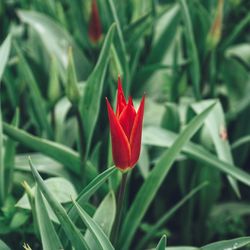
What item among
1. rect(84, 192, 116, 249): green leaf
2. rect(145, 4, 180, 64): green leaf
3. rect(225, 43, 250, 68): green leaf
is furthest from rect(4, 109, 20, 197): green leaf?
rect(225, 43, 250, 68): green leaf

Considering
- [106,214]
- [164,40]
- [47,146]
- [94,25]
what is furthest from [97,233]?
[164,40]

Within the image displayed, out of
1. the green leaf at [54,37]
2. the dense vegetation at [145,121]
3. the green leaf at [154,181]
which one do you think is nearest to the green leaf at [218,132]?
the dense vegetation at [145,121]

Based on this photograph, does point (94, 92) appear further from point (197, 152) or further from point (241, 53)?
point (241, 53)

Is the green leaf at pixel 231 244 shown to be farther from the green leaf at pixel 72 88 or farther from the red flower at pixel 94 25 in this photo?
the red flower at pixel 94 25

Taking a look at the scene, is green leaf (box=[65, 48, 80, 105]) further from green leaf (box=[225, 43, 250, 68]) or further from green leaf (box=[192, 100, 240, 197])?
green leaf (box=[225, 43, 250, 68])

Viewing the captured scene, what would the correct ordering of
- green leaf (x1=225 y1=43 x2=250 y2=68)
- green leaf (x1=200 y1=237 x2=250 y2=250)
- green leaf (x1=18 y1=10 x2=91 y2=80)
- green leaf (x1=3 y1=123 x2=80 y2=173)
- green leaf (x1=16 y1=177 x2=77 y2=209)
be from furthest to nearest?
1. green leaf (x1=225 y1=43 x2=250 y2=68)
2. green leaf (x1=18 y1=10 x2=91 y2=80)
3. green leaf (x1=3 y1=123 x2=80 y2=173)
4. green leaf (x1=16 y1=177 x2=77 y2=209)
5. green leaf (x1=200 y1=237 x2=250 y2=250)

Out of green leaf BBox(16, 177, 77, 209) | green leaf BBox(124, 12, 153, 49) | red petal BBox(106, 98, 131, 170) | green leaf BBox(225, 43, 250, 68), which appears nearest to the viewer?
red petal BBox(106, 98, 131, 170)

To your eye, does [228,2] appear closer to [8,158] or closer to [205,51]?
[205,51]

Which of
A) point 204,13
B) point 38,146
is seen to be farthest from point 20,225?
point 204,13
